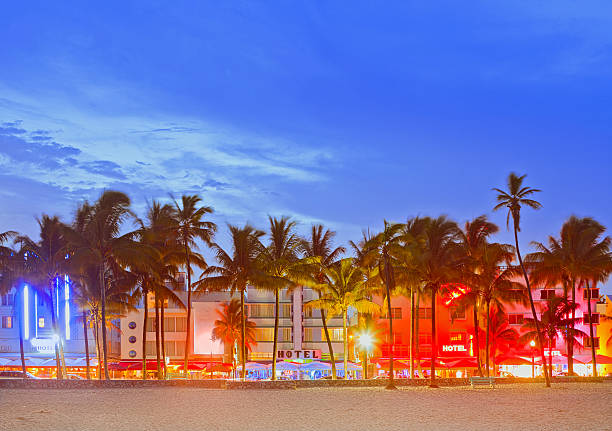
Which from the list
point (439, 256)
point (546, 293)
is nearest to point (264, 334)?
point (546, 293)

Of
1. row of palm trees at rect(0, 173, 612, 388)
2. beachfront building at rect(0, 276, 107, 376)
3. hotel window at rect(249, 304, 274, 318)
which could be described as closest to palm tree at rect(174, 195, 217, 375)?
row of palm trees at rect(0, 173, 612, 388)

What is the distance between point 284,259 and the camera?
165 feet

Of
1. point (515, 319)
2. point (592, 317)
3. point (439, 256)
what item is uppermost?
point (439, 256)

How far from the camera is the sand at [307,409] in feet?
84.1

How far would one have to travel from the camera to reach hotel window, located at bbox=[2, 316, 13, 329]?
81125 mm

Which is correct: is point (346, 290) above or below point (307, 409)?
above

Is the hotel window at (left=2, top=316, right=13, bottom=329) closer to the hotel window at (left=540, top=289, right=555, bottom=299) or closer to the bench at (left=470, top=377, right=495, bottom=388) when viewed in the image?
the bench at (left=470, top=377, right=495, bottom=388)

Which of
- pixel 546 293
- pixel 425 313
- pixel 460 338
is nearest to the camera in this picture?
pixel 460 338

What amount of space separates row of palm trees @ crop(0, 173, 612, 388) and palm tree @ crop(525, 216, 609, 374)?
7 cm

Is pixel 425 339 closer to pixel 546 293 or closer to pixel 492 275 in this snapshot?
pixel 546 293

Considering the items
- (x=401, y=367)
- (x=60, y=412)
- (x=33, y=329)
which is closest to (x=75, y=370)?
(x=33, y=329)

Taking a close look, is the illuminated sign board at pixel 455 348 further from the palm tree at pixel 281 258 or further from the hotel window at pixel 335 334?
the palm tree at pixel 281 258

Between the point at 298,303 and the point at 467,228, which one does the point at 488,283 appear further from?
the point at 298,303

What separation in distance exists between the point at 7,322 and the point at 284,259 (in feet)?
143
